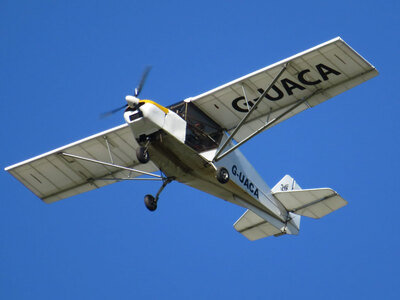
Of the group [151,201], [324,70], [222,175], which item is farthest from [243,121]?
[151,201]

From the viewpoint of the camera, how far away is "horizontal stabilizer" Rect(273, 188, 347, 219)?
21500 millimetres

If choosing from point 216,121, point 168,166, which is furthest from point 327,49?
point 168,166

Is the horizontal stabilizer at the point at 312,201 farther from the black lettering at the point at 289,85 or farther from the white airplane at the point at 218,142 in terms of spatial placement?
the black lettering at the point at 289,85

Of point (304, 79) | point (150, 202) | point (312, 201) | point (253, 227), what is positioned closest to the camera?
point (150, 202)

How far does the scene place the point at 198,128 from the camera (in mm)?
19188

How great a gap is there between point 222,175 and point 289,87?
2.74 m

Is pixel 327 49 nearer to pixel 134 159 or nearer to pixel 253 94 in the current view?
pixel 253 94

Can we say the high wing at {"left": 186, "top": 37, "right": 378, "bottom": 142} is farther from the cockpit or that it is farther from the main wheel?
the main wheel

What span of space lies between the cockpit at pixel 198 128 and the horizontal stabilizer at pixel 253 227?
4.03 meters

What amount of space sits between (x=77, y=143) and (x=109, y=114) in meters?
3.27

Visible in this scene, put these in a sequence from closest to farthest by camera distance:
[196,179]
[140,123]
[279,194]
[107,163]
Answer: [140,123] → [196,179] → [107,163] → [279,194]

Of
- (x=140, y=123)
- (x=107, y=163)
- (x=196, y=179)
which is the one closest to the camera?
(x=140, y=123)

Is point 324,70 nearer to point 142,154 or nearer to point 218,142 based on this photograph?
point 218,142

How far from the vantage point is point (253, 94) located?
1959cm
